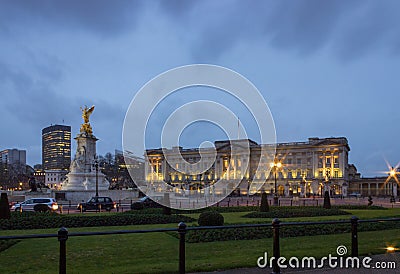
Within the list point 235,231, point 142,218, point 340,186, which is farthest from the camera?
point 340,186

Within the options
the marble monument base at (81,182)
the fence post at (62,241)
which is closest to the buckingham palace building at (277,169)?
the marble monument base at (81,182)

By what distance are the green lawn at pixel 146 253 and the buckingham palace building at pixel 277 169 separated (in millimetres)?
123503

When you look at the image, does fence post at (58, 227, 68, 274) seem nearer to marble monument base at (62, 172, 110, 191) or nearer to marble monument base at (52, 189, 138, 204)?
marble monument base at (52, 189, 138, 204)

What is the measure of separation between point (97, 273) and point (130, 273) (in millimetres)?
895

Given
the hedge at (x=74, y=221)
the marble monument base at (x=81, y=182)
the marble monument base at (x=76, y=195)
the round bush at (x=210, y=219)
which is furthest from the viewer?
the marble monument base at (x=81, y=182)

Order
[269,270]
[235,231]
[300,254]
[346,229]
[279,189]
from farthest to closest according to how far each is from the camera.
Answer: [279,189]
[346,229]
[235,231]
[300,254]
[269,270]

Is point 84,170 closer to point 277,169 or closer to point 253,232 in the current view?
point 253,232

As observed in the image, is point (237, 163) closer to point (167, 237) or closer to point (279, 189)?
point (279, 189)

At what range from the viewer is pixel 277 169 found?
148 metres

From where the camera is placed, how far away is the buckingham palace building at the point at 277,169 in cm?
14699

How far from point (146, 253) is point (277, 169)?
5419 inches

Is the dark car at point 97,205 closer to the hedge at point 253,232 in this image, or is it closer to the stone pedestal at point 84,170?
the stone pedestal at point 84,170

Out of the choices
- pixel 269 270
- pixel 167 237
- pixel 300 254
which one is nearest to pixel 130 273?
pixel 269 270

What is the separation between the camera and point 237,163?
160 m
